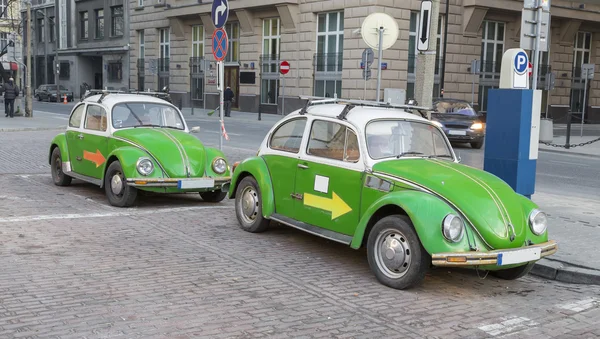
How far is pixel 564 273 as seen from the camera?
646 centimetres

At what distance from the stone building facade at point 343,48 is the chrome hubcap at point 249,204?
24.1 meters

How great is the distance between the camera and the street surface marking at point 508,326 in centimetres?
496

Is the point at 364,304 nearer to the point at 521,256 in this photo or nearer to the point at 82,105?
the point at 521,256

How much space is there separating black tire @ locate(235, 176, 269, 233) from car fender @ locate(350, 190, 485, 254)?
2.18 m

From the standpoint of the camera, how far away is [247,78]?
3988 cm

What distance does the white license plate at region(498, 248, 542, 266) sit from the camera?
5.62 m

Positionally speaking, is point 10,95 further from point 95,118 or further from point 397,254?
point 397,254

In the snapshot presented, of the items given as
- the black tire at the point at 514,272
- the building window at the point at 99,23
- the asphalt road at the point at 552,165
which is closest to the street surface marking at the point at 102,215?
the black tire at the point at 514,272

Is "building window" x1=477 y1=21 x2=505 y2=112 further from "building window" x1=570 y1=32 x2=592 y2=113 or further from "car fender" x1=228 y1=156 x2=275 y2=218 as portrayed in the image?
"car fender" x1=228 y1=156 x2=275 y2=218

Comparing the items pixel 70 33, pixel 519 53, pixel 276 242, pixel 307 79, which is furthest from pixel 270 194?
pixel 70 33

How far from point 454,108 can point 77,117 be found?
13701mm

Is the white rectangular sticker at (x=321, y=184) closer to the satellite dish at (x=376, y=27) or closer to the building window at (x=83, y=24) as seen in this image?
the satellite dish at (x=376, y=27)

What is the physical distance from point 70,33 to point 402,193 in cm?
6021

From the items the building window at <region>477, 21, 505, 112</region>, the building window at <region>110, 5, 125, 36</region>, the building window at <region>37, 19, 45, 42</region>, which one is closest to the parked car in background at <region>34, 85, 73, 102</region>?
the building window at <region>110, 5, 125, 36</region>
